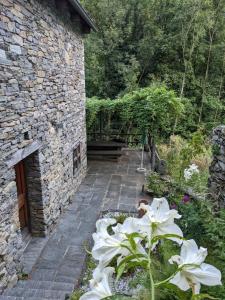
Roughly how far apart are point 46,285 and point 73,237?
1.21m

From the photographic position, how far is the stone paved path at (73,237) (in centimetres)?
337

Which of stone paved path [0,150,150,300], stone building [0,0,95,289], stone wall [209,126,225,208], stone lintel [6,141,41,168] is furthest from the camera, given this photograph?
stone wall [209,126,225,208]

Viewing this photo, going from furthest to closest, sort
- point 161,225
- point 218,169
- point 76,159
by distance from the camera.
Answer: point 76,159 < point 218,169 < point 161,225

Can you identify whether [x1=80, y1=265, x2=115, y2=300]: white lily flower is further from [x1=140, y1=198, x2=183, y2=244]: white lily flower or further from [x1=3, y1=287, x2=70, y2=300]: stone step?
[x1=3, y1=287, x2=70, y2=300]: stone step

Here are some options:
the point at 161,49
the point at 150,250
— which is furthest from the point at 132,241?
the point at 161,49

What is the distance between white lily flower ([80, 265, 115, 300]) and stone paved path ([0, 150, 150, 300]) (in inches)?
102

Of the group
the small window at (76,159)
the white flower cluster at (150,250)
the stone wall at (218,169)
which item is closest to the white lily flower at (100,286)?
the white flower cluster at (150,250)

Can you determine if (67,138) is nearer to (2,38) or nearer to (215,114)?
(2,38)

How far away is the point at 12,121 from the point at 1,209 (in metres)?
1.09

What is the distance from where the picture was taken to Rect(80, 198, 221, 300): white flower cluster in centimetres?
81

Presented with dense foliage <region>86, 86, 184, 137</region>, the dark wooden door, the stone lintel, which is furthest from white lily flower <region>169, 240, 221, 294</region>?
dense foliage <region>86, 86, 184, 137</region>

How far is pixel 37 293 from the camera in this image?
3207 mm

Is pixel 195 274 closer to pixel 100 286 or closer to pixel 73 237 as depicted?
pixel 100 286

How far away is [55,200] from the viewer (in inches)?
194
